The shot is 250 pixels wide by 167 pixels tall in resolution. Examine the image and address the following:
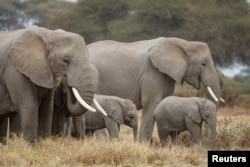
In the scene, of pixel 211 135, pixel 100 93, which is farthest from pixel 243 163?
pixel 100 93

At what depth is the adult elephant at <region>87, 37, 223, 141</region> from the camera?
12312mm

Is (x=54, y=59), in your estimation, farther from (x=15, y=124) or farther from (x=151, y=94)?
(x=151, y=94)

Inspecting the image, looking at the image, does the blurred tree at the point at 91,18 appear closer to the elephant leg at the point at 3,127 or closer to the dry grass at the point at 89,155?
the elephant leg at the point at 3,127

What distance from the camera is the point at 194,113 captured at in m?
11.4

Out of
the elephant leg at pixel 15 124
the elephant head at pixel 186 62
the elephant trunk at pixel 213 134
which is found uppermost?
the elephant head at pixel 186 62

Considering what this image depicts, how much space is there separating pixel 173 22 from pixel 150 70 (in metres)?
14.4

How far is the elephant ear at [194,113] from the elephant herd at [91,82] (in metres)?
0.02

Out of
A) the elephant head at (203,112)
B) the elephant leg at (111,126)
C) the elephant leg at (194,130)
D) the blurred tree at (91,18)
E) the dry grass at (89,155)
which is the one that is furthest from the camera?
the blurred tree at (91,18)

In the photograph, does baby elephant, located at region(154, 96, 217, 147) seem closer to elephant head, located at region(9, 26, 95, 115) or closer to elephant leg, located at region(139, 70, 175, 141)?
elephant leg, located at region(139, 70, 175, 141)

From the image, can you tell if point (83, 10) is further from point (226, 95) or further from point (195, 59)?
point (195, 59)

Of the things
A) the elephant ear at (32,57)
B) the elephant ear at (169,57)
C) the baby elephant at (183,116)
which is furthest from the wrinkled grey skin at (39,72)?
the elephant ear at (169,57)

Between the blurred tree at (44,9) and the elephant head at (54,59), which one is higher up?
the blurred tree at (44,9)

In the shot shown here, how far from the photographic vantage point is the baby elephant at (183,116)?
1126 cm

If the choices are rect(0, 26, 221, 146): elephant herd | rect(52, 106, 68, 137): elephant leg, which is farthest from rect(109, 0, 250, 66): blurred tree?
rect(52, 106, 68, 137): elephant leg
